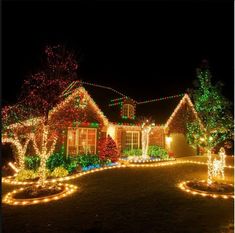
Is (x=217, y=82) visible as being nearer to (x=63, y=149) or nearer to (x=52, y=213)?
(x=52, y=213)

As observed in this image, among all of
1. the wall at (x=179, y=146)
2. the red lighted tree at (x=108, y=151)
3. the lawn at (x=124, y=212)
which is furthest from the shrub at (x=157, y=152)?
the lawn at (x=124, y=212)

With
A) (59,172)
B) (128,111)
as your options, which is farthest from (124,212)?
(128,111)

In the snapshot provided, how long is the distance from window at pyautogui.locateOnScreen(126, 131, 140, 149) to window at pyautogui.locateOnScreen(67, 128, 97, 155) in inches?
149

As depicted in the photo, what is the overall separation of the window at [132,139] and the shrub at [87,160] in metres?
5.51

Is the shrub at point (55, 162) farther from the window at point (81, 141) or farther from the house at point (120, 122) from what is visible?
the window at point (81, 141)

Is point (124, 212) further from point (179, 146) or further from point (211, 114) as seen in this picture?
point (179, 146)

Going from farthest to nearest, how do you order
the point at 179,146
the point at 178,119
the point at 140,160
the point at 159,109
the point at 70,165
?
the point at 159,109
the point at 178,119
the point at 179,146
the point at 140,160
the point at 70,165

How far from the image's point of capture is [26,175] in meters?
13.7

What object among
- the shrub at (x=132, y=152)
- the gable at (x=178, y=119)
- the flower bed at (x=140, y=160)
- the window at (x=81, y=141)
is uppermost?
the gable at (x=178, y=119)

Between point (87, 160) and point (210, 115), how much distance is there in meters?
8.63

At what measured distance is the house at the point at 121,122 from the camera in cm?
1914

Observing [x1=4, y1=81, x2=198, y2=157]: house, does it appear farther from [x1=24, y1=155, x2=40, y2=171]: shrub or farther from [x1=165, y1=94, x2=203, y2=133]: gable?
[x1=24, y1=155, x2=40, y2=171]: shrub

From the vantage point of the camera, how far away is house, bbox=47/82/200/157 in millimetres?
19141

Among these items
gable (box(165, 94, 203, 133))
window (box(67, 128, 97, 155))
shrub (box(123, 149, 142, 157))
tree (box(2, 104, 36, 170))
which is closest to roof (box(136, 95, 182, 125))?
gable (box(165, 94, 203, 133))
